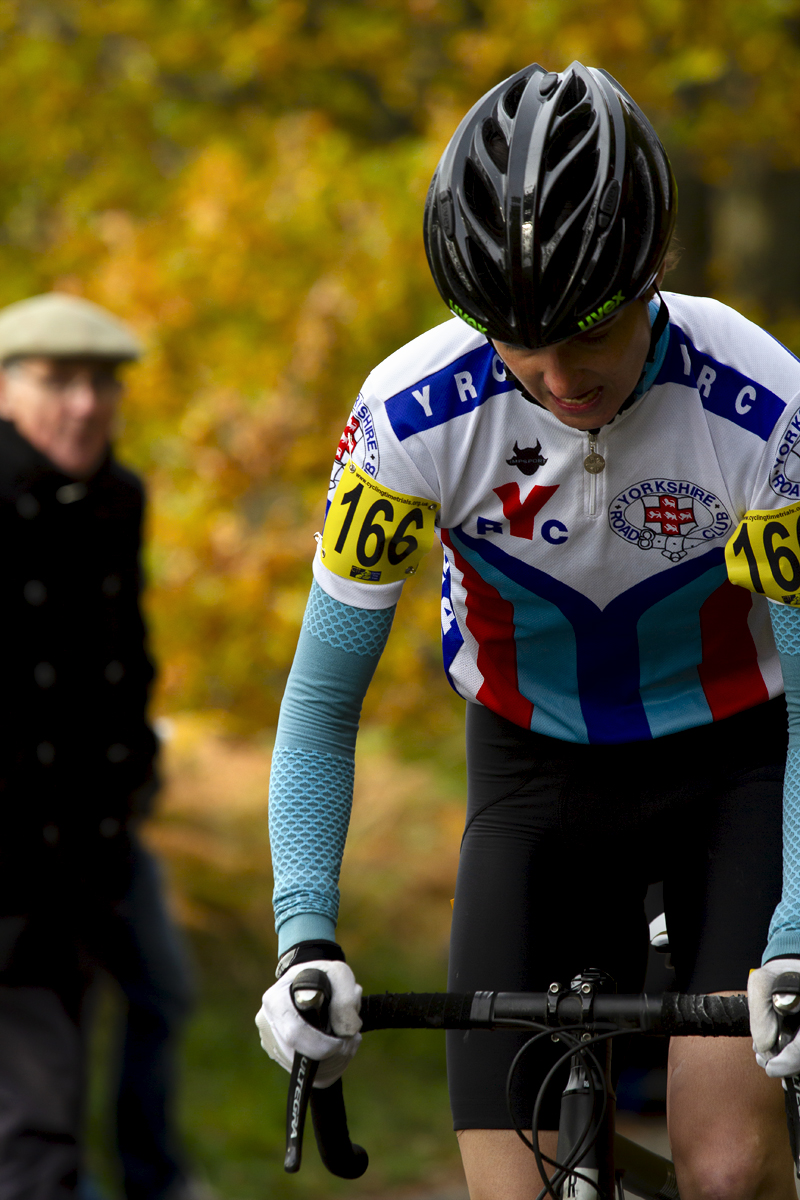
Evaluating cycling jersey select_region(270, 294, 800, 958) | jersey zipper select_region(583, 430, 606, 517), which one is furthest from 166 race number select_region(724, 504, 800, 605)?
jersey zipper select_region(583, 430, 606, 517)

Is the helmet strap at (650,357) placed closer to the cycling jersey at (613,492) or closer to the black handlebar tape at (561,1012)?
the cycling jersey at (613,492)

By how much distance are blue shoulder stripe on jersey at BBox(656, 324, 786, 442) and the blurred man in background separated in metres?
2.83

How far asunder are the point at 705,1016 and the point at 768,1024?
87mm

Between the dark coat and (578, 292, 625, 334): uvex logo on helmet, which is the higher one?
(578, 292, 625, 334): uvex logo on helmet

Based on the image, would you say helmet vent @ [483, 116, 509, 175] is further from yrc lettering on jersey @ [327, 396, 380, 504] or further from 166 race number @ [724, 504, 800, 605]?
166 race number @ [724, 504, 800, 605]

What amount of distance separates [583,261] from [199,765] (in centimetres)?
742

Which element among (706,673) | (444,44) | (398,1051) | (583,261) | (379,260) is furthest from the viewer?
(398,1051)

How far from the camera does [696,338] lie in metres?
2.43

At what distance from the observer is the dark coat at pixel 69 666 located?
15.3 feet

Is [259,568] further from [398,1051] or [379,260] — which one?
[398,1051]

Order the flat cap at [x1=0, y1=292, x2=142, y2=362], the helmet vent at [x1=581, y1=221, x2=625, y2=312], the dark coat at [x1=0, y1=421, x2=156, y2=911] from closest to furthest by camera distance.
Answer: the helmet vent at [x1=581, y1=221, x2=625, y2=312], the dark coat at [x1=0, y1=421, x2=156, y2=911], the flat cap at [x1=0, y1=292, x2=142, y2=362]

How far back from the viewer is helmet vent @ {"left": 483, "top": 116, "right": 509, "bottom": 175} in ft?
7.48

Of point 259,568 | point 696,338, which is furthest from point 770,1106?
point 259,568

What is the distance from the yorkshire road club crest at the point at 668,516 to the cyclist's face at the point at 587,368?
0.57 feet
